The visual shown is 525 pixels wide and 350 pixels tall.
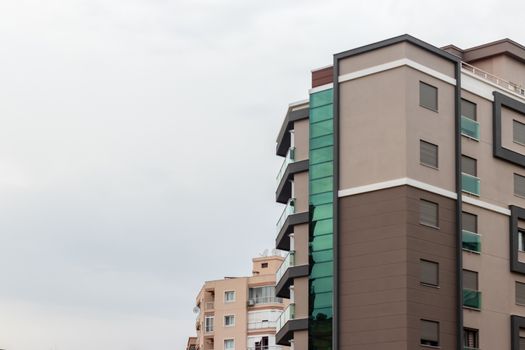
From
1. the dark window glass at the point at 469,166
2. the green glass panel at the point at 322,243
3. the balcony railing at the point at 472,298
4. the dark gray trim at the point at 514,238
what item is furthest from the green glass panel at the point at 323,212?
the dark gray trim at the point at 514,238

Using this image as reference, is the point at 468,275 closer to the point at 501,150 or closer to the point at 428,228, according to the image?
the point at 428,228

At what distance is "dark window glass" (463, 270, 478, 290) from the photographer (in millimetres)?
55469

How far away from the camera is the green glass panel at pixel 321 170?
57.2 metres

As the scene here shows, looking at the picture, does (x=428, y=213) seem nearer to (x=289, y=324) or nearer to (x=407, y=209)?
(x=407, y=209)

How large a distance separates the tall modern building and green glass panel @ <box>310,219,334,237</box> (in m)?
0.08

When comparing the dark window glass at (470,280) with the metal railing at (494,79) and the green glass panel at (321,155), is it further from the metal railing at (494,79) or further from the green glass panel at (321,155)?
the metal railing at (494,79)

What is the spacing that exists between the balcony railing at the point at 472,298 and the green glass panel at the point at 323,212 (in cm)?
766

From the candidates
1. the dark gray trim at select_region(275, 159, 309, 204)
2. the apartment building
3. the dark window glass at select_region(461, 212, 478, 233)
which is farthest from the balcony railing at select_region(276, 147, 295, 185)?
the apartment building

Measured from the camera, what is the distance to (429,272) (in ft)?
177

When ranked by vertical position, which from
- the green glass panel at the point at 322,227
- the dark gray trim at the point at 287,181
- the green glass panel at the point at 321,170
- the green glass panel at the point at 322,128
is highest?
the green glass panel at the point at 322,128

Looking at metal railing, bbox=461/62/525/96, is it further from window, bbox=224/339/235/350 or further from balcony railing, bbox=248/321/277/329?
window, bbox=224/339/235/350

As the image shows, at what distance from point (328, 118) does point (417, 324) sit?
11766 mm

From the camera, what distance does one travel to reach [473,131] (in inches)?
2280

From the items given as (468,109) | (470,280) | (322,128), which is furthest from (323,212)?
(468,109)
